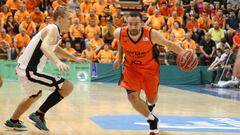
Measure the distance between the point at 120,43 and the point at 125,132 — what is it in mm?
1291

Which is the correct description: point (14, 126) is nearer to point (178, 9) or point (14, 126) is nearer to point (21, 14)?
point (21, 14)

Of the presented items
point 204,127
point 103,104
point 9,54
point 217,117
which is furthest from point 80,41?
point 204,127

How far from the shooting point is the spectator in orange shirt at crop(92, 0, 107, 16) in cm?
2159

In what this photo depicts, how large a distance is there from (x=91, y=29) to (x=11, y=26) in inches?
127

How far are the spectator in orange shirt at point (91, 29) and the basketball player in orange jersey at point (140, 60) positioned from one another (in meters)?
12.8

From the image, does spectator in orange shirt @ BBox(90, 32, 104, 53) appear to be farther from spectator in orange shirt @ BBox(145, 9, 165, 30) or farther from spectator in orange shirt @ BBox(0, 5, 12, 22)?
spectator in orange shirt @ BBox(0, 5, 12, 22)

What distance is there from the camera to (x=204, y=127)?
7730 millimetres

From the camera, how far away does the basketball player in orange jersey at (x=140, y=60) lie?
6836mm

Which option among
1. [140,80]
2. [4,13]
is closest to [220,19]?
[4,13]

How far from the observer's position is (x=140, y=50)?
694cm

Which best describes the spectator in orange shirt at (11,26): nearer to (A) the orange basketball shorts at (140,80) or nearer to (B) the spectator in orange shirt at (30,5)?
(B) the spectator in orange shirt at (30,5)

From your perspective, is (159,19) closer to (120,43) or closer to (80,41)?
(80,41)

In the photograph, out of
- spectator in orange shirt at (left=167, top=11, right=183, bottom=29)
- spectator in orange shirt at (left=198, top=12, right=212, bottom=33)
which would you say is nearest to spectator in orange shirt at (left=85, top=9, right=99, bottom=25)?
spectator in orange shirt at (left=167, top=11, right=183, bottom=29)

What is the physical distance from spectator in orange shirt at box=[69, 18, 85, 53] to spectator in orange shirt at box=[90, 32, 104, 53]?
0.42m
